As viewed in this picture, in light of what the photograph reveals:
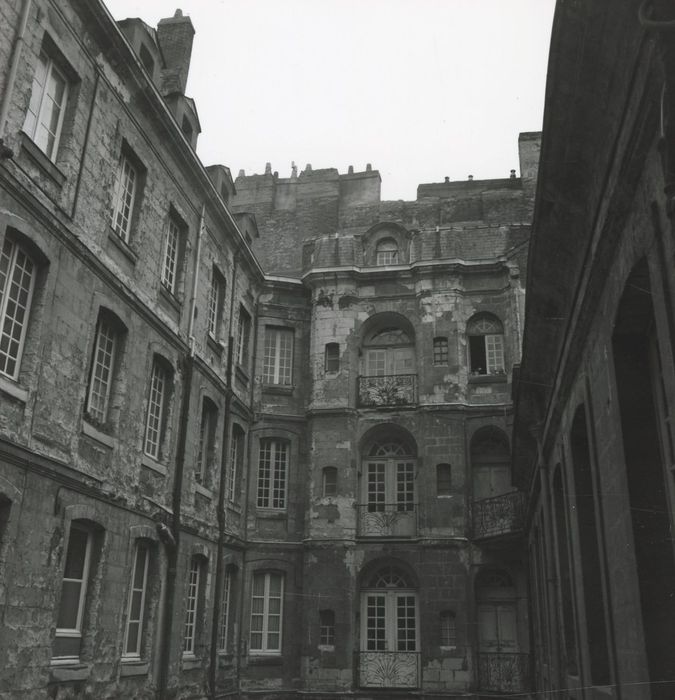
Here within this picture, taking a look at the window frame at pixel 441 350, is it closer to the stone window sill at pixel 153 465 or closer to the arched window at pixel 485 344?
the arched window at pixel 485 344

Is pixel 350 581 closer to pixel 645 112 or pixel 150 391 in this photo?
pixel 150 391

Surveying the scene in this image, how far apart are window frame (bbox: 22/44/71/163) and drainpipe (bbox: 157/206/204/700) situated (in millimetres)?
5438

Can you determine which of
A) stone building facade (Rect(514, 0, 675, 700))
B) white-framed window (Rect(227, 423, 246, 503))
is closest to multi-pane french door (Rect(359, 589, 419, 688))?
white-framed window (Rect(227, 423, 246, 503))

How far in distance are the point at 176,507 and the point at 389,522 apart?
7.23m

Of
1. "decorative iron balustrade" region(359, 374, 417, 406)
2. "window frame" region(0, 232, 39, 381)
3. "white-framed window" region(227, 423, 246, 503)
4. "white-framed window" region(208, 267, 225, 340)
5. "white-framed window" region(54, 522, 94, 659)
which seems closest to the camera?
"window frame" region(0, 232, 39, 381)

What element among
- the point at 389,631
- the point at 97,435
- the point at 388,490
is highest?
the point at 388,490

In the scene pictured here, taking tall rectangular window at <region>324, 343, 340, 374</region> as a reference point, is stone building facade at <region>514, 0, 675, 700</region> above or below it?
below

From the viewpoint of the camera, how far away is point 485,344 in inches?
882

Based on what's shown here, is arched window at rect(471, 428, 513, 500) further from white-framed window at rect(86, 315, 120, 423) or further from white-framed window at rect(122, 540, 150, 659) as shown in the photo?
white-framed window at rect(86, 315, 120, 423)

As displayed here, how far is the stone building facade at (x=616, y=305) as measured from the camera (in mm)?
4992

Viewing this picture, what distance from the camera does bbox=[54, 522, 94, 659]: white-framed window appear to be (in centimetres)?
1158

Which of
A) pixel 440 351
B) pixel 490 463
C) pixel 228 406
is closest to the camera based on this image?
pixel 228 406

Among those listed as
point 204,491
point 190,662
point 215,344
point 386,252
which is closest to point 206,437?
point 204,491

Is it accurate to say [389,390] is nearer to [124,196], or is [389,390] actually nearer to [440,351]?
[440,351]
